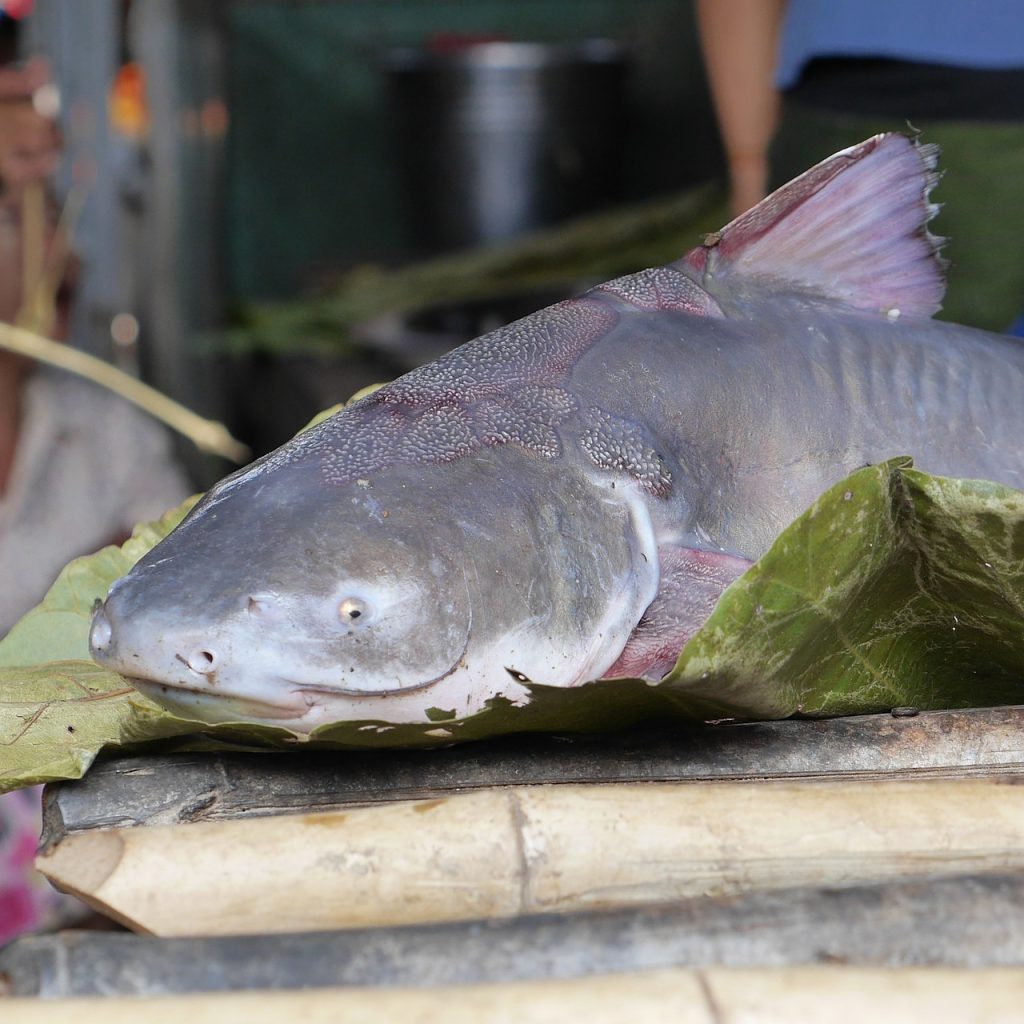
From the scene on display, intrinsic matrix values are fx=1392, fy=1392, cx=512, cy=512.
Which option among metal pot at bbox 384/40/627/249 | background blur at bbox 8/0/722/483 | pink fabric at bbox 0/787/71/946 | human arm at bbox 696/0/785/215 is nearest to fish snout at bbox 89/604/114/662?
human arm at bbox 696/0/785/215

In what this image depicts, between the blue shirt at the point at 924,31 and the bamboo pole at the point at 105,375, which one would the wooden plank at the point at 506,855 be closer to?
the blue shirt at the point at 924,31

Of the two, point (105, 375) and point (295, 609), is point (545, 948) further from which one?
point (105, 375)

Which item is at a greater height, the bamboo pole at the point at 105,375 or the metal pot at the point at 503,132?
the metal pot at the point at 503,132

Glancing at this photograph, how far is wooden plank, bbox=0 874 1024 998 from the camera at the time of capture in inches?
25.7

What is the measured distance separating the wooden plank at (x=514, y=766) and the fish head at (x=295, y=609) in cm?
8

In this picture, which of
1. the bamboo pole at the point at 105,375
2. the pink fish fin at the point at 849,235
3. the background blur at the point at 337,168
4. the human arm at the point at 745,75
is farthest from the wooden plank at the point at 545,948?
the background blur at the point at 337,168

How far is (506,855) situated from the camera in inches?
29.1

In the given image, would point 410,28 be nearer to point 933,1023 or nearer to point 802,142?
point 802,142

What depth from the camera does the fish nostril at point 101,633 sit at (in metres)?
0.80

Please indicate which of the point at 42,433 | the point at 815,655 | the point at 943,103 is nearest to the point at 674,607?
the point at 815,655

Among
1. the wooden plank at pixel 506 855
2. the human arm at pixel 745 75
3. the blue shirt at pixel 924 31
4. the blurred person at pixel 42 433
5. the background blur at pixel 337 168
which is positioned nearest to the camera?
the wooden plank at pixel 506 855

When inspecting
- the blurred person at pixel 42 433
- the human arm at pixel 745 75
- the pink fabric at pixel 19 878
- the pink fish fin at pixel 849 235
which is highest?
the human arm at pixel 745 75

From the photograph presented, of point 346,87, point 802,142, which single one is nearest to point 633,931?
point 802,142

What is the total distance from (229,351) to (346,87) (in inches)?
59.2
